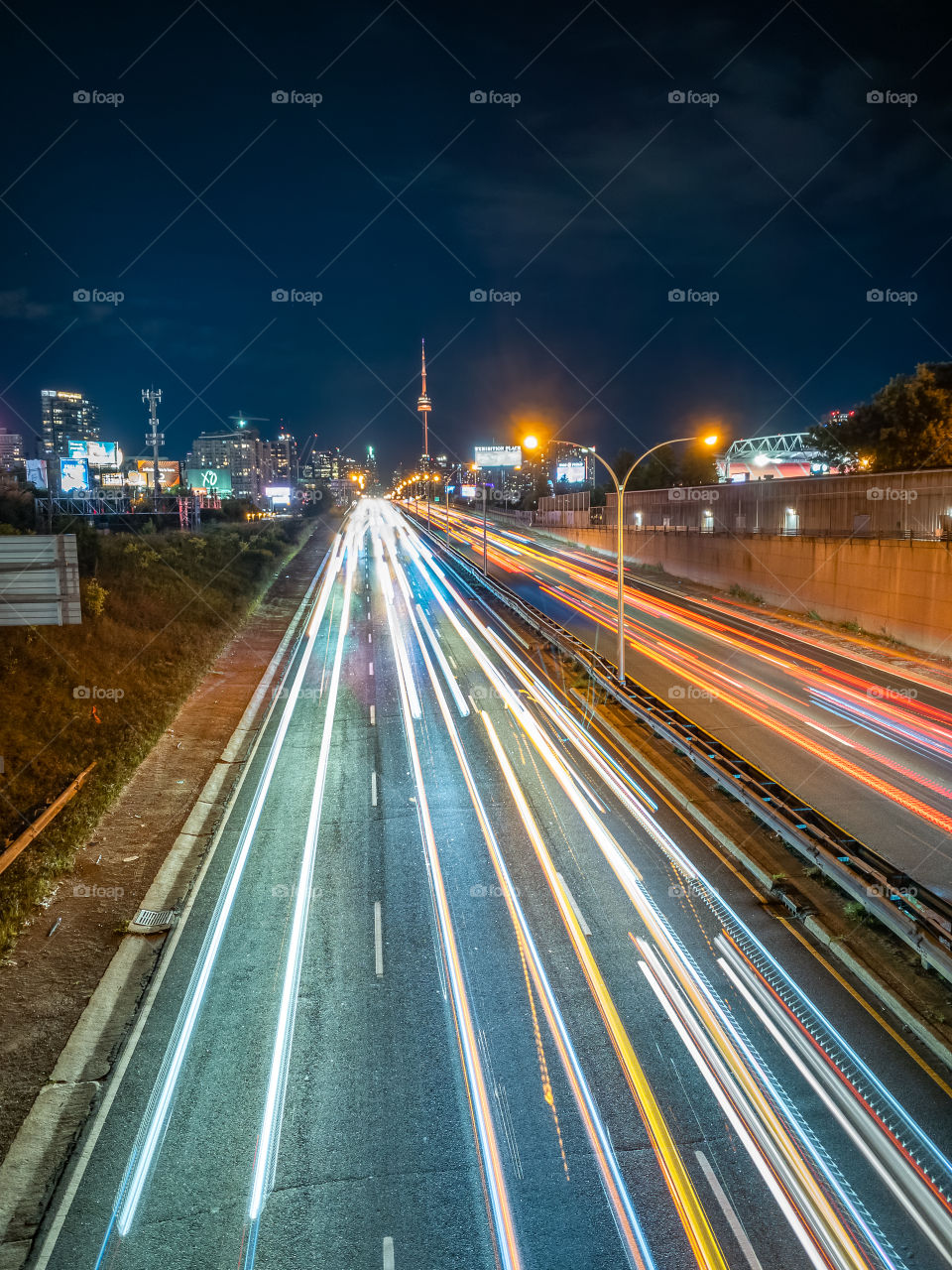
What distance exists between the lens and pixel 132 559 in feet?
124

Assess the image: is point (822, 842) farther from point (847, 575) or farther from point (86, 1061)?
point (847, 575)

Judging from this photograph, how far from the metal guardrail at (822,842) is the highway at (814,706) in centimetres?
137

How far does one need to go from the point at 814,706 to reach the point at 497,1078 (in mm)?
18682

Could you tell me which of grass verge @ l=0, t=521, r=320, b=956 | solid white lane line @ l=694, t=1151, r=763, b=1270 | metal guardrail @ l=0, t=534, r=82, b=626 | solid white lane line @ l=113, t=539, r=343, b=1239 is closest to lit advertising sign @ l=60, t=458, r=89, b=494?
grass verge @ l=0, t=521, r=320, b=956

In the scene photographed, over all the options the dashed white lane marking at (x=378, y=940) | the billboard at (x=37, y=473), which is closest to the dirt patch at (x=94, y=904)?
the dashed white lane marking at (x=378, y=940)

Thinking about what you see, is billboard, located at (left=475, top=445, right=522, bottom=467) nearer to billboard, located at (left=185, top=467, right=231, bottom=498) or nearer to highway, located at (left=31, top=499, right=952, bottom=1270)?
billboard, located at (left=185, top=467, right=231, bottom=498)

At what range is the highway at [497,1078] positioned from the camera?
701 centimetres

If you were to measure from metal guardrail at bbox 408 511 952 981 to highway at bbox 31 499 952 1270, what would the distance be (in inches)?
50.9

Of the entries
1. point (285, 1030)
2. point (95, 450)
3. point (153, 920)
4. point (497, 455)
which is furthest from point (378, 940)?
point (497, 455)

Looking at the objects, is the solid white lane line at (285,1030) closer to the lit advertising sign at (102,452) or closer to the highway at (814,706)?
the highway at (814,706)

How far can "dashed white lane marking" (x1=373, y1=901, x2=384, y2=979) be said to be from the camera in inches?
439

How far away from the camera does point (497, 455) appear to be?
15100cm

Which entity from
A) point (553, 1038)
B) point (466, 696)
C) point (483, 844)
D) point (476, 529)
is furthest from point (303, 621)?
point (476, 529)

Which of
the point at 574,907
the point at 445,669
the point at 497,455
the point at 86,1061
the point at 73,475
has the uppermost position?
the point at 497,455
